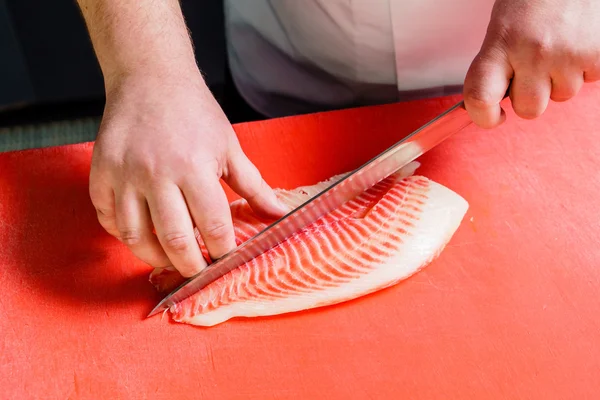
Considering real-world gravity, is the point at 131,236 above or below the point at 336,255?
above

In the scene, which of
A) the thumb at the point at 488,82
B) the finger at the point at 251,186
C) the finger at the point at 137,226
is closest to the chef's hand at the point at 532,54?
the thumb at the point at 488,82

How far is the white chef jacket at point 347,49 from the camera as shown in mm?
1617

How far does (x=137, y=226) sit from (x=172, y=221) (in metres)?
0.07

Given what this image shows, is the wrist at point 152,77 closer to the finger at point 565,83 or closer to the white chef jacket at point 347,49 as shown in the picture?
the white chef jacket at point 347,49

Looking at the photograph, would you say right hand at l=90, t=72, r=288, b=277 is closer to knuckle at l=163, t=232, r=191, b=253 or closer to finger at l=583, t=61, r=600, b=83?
knuckle at l=163, t=232, r=191, b=253

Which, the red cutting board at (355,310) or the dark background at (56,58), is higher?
the red cutting board at (355,310)

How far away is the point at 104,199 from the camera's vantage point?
1253mm

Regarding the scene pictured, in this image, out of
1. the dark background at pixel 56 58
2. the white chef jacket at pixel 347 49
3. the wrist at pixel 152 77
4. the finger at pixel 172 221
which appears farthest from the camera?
the dark background at pixel 56 58

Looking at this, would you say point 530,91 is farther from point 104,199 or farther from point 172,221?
point 104,199

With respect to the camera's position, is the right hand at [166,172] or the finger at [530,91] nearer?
the right hand at [166,172]

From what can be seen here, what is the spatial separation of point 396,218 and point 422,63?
0.49m

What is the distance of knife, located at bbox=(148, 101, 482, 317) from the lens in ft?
4.29

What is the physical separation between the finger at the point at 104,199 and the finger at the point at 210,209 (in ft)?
0.47

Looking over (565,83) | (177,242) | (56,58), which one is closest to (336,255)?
(177,242)
